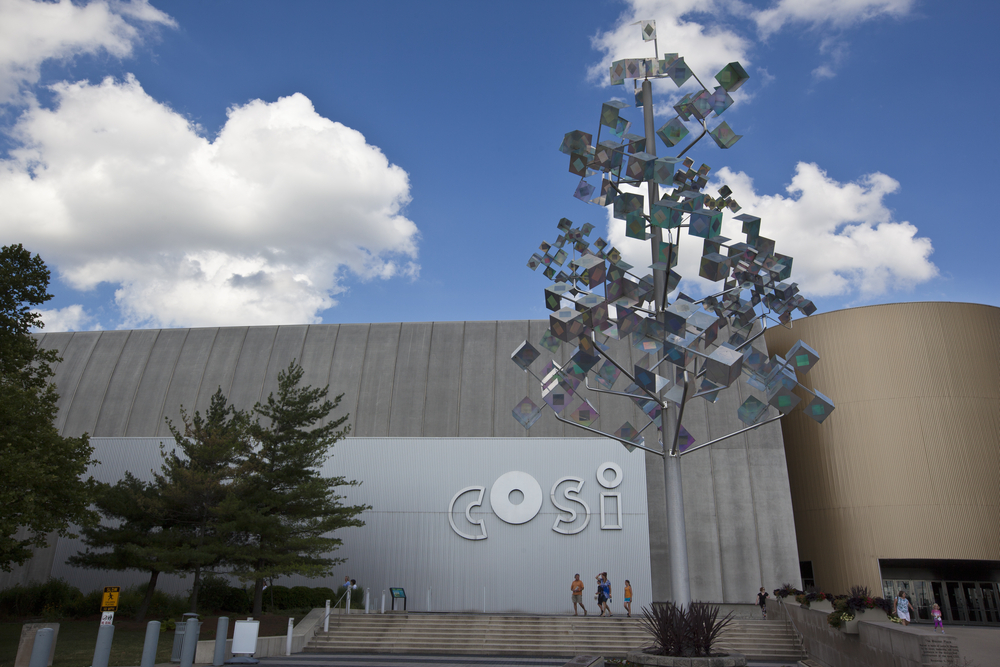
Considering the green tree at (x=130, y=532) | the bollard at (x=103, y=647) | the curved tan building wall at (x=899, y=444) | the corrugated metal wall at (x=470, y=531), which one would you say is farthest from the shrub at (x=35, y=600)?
the curved tan building wall at (x=899, y=444)

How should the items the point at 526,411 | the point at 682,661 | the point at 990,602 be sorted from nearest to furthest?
1. the point at 682,661
2. the point at 526,411
3. the point at 990,602

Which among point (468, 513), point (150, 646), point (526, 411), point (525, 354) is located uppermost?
point (525, 354)

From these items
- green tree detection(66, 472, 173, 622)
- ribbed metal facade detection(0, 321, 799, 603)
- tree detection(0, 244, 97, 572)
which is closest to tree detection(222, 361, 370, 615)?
green tree detection(66, 472, 173, 622)

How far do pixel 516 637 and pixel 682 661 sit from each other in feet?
36.8

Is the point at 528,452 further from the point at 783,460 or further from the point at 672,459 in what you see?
the point at 672,459

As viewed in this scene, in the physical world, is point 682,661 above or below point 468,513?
below

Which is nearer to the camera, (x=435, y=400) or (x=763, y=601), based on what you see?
(x=763, y=601)

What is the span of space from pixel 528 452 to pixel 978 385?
18718mm

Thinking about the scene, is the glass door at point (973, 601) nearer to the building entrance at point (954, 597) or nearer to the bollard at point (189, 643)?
the building entrance at point (954, 597)

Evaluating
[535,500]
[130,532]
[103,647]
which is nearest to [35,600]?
[130,532]

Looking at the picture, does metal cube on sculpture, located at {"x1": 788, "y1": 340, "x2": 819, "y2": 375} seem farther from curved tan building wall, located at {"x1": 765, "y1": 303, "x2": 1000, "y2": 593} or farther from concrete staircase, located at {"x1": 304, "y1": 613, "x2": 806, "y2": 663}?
curved tan building wall, located at {"x1": 765, "y1": 303, "x2": 1000, "y2": 593}

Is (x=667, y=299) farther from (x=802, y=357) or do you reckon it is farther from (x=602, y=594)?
(x=602, y=594)

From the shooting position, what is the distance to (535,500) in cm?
2445

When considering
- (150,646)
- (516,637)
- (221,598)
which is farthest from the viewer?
(221,598)
